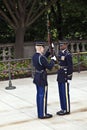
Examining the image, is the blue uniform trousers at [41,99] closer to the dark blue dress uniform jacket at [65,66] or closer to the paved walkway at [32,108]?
the paved walkway at [32,108]

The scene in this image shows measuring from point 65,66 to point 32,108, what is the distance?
1502 millimetres

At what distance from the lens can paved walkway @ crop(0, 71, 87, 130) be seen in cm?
873

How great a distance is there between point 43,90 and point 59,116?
2.34 feet

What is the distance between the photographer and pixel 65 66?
9.56 m

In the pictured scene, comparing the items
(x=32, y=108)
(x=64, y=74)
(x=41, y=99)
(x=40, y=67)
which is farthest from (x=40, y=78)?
(x=32, y=108)

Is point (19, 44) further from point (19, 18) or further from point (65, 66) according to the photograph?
point (65, 66)

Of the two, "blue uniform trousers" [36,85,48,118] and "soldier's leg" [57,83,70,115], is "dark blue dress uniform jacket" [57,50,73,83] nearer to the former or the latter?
"soldier's leg" [57,83,70,115]

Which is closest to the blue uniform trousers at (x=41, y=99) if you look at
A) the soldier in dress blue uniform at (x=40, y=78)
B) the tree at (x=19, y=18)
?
the soldier in dress blue uniform at (x=40, y=78)

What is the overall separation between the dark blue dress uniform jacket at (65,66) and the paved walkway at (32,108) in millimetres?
861

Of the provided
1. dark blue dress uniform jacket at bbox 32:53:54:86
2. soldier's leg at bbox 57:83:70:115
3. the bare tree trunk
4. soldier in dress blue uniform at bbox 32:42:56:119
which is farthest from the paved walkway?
the bare tree trunk

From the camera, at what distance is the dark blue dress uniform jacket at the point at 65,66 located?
9.44 meters

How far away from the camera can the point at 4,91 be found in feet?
41.7

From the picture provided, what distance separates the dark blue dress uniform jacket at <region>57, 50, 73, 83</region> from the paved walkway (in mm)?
861

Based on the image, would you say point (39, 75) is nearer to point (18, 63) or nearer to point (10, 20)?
point (18, 63)
